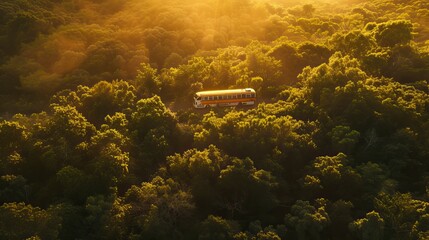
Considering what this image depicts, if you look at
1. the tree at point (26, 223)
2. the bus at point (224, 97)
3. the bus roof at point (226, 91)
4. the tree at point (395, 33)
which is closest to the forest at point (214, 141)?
the tree at point (26, 223)

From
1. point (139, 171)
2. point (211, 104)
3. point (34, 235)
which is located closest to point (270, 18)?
point (211, 104)

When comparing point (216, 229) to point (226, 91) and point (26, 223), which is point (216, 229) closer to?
point (26, 223)

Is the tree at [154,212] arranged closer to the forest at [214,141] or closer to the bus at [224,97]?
the forest at [214,141]

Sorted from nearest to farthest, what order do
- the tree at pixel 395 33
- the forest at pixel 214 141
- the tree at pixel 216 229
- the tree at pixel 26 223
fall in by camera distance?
the tree at pixel 26 223 < the tree at pixel 216 229 < the forest at pixel 214 141 < the tree at pixel 395 33

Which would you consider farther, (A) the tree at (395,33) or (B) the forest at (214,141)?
(A) the tree at (395,33)

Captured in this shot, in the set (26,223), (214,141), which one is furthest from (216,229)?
(26,223)

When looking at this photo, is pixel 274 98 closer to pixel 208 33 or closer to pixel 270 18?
pixel 208 33

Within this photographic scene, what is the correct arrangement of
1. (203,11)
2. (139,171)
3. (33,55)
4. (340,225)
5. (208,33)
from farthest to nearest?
(203,11)
(208,33)
(33,55)
(139,171)
(340,225)
